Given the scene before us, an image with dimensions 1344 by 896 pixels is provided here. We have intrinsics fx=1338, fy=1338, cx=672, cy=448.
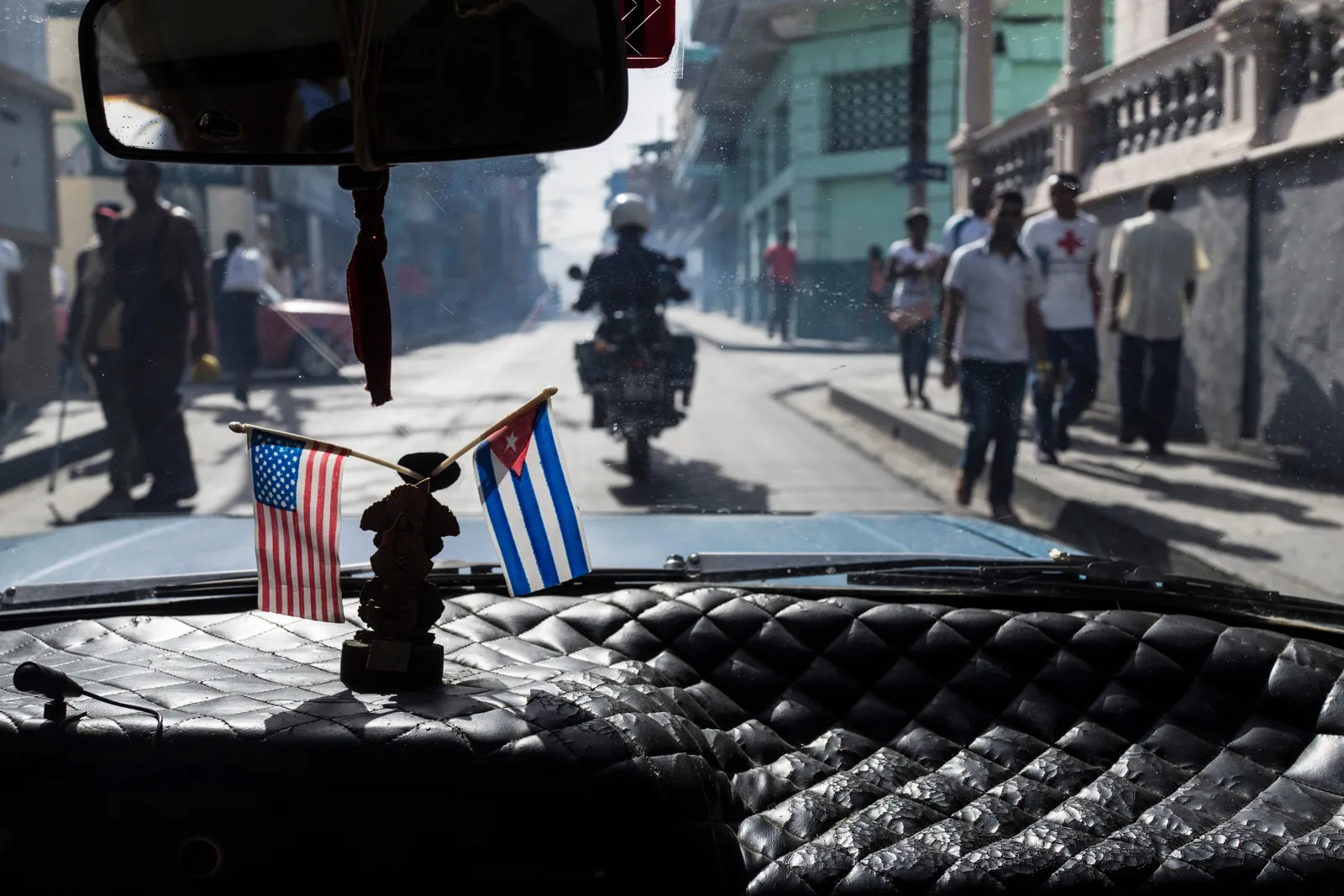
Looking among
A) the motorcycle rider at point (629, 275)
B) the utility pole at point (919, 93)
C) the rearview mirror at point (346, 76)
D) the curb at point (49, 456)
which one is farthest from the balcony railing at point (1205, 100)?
the curb at point (49, 456)

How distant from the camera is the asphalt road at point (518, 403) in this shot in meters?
2.22

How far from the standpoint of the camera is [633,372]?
2426mm

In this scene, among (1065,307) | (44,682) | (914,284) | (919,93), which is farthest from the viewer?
(1065,307)

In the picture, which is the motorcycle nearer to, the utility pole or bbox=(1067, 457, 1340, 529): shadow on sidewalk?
the utility pole

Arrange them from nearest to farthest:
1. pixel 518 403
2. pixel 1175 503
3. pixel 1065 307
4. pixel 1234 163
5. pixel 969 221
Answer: pixel 518 403, pixel 969 221, pixel 1234 163, pixel 1175 503, pixel 1065 307

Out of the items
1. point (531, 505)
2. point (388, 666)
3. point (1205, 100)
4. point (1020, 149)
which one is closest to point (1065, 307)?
point (1205, 100)

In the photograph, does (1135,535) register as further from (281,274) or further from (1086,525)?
(281,274)

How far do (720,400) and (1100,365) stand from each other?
39.6 inches

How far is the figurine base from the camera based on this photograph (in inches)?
58.4

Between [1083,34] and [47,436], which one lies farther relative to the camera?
[47,436]

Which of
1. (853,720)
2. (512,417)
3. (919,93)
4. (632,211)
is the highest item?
(919,93)

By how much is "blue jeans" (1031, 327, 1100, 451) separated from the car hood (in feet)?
1.42

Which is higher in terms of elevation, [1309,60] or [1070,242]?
[1309,60]

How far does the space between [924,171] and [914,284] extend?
0.70 feet
